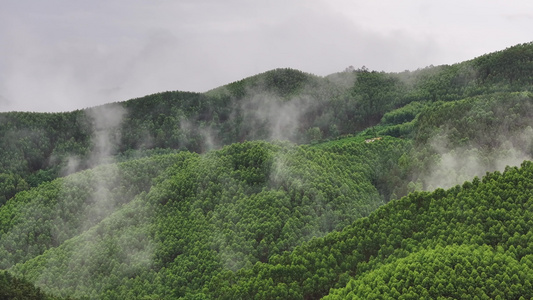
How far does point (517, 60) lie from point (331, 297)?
313 feet

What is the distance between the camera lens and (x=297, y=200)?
271ft

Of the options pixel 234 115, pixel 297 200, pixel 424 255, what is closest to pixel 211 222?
pixel 297 200

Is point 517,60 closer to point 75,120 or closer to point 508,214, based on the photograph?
point 508,214

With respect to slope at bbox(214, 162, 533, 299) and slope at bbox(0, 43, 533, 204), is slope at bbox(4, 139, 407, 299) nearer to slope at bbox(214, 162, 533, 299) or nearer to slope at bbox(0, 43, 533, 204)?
slope at bbox(214, 162, 533, 299)

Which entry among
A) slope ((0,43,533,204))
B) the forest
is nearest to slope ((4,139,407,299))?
the forest

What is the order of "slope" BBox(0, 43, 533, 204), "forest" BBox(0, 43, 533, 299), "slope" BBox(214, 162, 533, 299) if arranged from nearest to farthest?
"slope" BBox(214, 162, 533, 299)
"forest" BBox(0, 43, 533, 299)
"slope" BBox(0, 43, 533, 204)

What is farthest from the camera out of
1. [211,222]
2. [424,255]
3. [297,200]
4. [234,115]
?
[234,115]

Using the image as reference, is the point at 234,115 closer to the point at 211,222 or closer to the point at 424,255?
the point at 211,222

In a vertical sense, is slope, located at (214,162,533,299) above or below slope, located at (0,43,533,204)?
below

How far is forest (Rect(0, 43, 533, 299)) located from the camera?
57.6 metres

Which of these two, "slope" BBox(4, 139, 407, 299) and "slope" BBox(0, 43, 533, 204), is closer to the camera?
"slope" BBox(4, 139, 407, 299)

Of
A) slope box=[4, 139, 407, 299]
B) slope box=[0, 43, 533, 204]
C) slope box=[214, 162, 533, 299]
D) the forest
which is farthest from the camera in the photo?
slope box=[0, 43, 533, 204]

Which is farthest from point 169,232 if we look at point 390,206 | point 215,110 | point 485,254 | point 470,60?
point 470,60

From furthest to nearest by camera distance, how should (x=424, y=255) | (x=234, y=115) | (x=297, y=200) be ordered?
(x=234, y=115), (x=297, y=200), (x=424, y=255)
